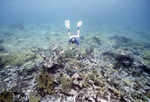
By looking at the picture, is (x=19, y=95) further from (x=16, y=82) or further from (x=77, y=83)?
(x=77, y=83)

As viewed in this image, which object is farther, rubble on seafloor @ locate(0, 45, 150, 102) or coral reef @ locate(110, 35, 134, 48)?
coral reef @ locate(110, 35, 134, 48)

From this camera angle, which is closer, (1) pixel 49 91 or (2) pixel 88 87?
(1) pixel 49 91

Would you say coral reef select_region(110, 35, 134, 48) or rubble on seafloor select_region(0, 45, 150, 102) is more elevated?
rubble on seafloor select_region(0, 45, 150, 102)

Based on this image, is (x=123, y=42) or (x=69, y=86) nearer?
(x=69, y=86)

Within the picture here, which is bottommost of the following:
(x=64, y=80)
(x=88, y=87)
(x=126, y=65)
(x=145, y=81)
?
(x=145, y=81)

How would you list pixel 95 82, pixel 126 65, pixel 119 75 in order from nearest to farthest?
pixel 95 82 < pixel 119 75 < pixel 126 65

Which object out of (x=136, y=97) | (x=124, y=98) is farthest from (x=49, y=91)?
(x=136, y=97)

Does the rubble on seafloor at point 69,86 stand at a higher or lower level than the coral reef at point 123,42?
higher

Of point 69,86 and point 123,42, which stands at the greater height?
point 69,86

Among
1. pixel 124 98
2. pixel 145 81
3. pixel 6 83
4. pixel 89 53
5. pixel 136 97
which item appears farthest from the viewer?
pixel 89 53

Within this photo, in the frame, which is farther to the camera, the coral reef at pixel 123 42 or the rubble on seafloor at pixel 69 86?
the coral reef at pixel 123 42

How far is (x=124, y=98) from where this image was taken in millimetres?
3371

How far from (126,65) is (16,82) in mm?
7523

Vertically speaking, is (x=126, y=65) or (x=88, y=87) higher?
(x=88, y=87)
